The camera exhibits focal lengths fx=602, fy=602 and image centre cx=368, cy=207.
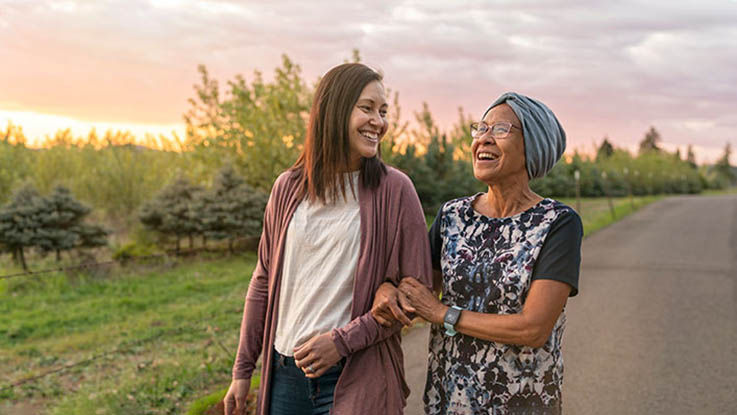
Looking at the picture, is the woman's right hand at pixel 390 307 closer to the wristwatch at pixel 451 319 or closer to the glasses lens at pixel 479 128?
the wristwatch at pixel 451 319

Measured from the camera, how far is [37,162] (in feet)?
55.1

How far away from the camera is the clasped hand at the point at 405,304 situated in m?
1.92

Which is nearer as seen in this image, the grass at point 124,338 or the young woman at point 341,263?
the young woman at point 341,263

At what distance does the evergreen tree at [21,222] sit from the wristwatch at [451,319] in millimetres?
11856

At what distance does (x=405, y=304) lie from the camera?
1929 mm

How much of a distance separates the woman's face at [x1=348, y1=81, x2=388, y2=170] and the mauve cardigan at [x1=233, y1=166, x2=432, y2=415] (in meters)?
0.13

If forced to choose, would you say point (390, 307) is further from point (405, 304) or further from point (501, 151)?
point (501, 151)

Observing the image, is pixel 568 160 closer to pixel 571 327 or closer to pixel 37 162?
pixel 37 162

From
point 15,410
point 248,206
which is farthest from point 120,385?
point 248,206

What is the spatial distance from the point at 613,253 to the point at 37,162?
1524 cm

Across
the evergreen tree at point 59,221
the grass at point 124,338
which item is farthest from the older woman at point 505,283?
the evergreen tree at point 59,221

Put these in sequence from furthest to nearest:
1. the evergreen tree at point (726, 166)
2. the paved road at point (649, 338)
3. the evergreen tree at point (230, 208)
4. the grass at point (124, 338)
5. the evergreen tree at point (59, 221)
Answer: the evergreen tree at point (726, 166) < the evergreen tree at point (230, 208) < the evergreen tree at point (59, 221) < the grass at point (124, 338) < the paved road at point (649, 338)

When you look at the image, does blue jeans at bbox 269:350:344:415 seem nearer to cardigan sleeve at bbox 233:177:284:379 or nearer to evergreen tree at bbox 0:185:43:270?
cardigan sleeve at bbox 233:177:284:379

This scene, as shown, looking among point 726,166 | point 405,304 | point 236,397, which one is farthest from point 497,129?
point 726,166
